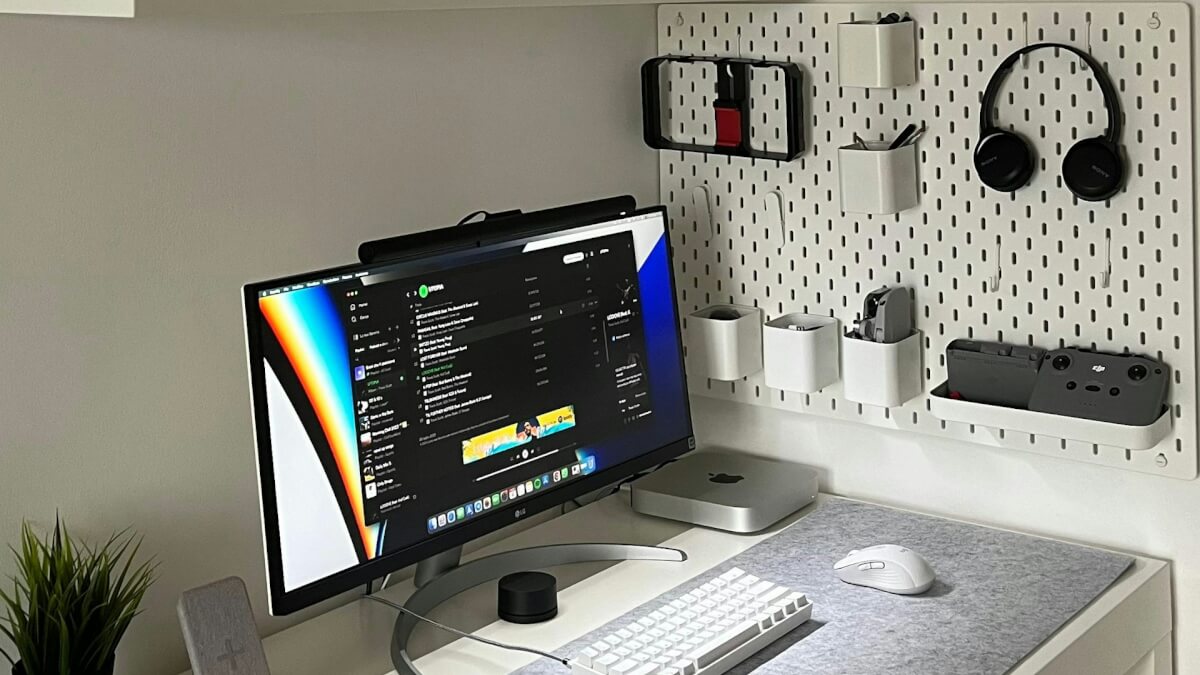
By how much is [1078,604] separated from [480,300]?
0.76 metres

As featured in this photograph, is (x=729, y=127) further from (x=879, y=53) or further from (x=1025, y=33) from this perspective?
(x=1025, y=33)

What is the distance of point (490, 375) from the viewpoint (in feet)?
5.12

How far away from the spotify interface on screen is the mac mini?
16cm

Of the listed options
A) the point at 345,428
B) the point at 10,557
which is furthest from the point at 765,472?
the point at 10,557

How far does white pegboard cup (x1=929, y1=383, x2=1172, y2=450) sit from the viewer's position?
61.4 inches

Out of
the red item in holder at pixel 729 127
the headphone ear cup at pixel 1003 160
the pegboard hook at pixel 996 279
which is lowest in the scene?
the pegboard hook at pixel 996 279

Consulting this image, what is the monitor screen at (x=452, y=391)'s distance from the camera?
1.38 meters

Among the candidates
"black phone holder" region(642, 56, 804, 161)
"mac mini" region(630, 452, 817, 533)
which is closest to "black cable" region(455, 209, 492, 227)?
"black phone holder" region(642, 56, 804, 161)

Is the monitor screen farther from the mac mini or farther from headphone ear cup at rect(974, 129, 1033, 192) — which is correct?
headphone ear cup at rect(974, 129, 1033, 192)

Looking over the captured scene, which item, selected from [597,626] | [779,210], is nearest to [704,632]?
[597,626]

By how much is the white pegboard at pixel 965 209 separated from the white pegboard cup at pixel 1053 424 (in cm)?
7

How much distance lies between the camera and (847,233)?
6.02 ft

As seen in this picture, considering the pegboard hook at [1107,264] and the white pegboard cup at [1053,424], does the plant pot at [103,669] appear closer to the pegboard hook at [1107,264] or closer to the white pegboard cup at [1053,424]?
the white pegboard cup at [1053,424]

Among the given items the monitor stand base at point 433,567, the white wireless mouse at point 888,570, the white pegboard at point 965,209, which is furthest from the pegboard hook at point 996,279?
the monitor stand base at point 433,567
